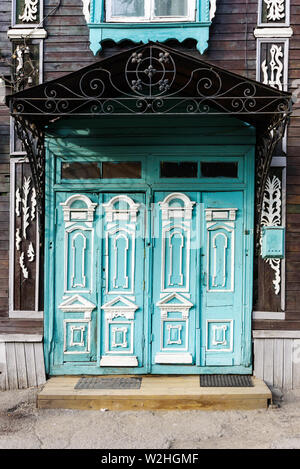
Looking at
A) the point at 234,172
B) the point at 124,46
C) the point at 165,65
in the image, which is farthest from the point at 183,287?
the point at 124,46

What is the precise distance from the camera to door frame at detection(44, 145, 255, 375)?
233 inches

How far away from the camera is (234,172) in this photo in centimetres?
595

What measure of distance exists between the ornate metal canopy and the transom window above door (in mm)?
949

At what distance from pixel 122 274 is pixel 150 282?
377 mm

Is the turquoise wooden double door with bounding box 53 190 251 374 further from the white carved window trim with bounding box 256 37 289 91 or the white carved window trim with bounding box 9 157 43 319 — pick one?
the white carved window trim with bounding box 256 37 289 91

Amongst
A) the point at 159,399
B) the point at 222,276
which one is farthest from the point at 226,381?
the point at 222,276

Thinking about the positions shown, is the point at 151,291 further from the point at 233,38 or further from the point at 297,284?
the point at 233,38

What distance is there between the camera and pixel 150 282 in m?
5.98

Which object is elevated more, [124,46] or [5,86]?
[124,46]

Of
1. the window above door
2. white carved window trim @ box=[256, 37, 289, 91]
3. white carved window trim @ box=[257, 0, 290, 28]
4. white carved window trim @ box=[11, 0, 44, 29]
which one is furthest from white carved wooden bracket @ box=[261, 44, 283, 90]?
white carved window trim @ box=[11, 0, 44, 29]

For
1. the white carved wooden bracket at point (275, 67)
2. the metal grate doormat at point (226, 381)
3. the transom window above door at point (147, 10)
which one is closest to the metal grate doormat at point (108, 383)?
the metal grate doormat at point (226, 381)

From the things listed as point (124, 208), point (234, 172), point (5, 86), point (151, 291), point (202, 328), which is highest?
point (5, 86)

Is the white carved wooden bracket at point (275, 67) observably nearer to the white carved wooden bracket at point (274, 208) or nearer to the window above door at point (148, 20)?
the window above door at point (148, 20)

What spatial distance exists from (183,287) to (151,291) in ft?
1.36
